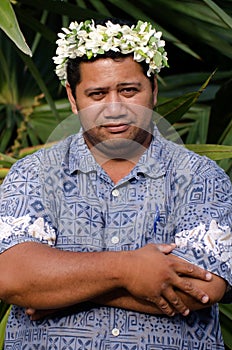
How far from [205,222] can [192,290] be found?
187 millimetres

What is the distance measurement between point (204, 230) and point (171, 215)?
0.11m

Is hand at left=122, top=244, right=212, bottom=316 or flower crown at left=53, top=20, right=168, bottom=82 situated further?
flower crown at left=53, top=20, right=168, bottom=82

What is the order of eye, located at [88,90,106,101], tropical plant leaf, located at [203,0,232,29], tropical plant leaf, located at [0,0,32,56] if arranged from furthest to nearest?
tropical plant leaf, located at [203,0,232,29]
tropical plant leaf, located at [0,0,32,56]
eye, located at [88,90,106,101]

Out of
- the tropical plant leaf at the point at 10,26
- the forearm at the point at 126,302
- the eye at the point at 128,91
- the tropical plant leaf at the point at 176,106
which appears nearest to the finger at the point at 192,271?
the forearm at the point at 126,302

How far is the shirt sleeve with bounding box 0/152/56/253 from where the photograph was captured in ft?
9.20

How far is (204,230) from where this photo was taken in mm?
2773

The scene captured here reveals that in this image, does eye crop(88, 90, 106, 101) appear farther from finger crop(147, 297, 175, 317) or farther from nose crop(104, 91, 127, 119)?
finger crop(147, 297, 175, 317)

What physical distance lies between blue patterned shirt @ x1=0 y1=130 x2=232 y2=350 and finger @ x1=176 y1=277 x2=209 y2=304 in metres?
0.06

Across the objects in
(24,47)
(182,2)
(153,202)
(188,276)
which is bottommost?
(188,276)

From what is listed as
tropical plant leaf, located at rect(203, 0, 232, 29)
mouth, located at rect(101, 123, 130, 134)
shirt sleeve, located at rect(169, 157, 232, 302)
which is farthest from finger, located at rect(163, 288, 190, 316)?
tropical plant leaf, located at rect(203, 0, 232, 29)

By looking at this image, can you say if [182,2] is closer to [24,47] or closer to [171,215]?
[24,47]

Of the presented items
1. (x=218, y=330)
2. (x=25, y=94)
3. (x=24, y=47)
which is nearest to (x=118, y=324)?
(x=218, y=330)

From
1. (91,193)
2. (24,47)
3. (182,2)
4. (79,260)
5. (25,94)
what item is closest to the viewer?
(79,260)

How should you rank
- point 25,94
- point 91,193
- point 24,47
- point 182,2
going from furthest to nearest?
point 25,94, point 182,2, point 24,47, point 91,193
